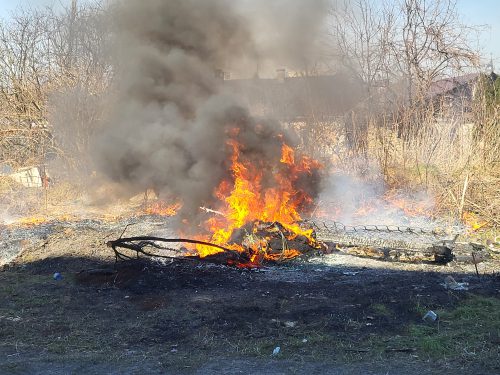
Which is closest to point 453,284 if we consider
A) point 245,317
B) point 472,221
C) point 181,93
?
point 245,317

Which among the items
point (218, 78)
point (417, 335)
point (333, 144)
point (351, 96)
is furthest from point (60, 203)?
point (417, 335)

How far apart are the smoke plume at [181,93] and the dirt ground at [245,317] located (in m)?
2.67

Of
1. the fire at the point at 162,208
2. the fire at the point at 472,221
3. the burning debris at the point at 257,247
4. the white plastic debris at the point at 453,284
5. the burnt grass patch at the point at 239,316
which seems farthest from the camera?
the fire at the point at 162,208

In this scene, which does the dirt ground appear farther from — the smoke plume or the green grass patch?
the smoke plume

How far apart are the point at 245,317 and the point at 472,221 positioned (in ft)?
18.7

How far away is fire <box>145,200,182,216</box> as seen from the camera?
9.90 meters

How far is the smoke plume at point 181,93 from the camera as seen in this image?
28.9 ft

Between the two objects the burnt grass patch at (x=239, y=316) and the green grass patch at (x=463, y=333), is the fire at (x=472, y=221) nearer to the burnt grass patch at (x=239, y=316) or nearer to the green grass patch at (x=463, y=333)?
the burnt grass patch at (x=239, y=316)

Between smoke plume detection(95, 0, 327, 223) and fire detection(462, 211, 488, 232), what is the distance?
9.93ft

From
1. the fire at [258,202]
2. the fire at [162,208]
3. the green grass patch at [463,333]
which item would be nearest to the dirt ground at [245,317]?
the green grass patch at [463,333]

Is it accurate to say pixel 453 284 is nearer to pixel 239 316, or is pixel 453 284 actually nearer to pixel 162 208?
pixel 239 316

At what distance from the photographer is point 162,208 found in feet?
33.8

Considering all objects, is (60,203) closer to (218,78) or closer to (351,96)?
(218,78)

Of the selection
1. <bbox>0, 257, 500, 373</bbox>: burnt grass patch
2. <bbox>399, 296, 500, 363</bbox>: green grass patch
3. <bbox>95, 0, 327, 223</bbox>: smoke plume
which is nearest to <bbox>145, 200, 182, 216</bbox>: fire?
<bbox>95, 0, 327, 223</bbox>: smoke plume
